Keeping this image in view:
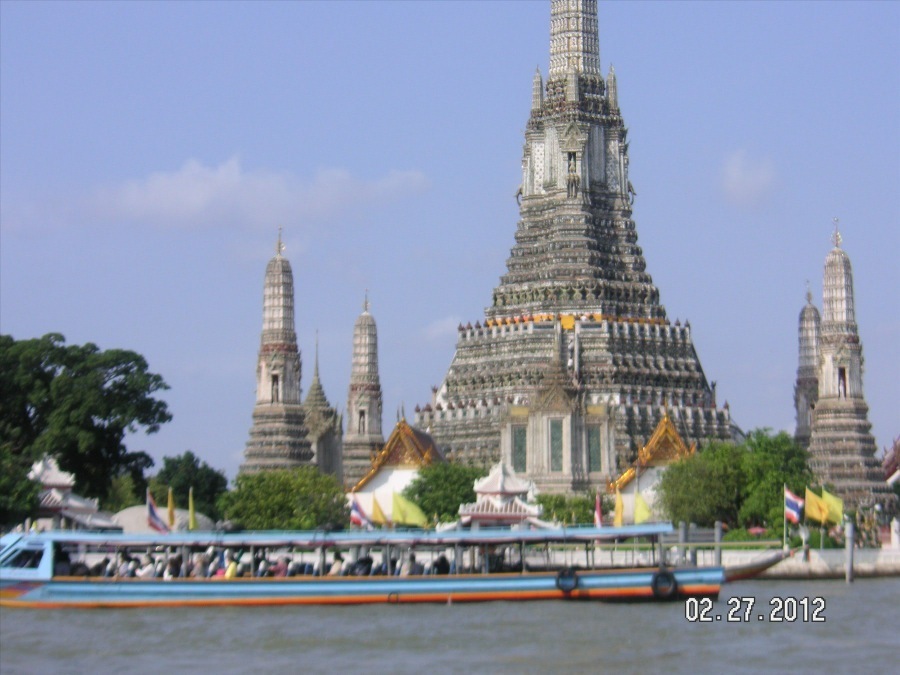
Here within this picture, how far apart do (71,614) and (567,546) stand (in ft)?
65.4

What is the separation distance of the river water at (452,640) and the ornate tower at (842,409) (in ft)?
110

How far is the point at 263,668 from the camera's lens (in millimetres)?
46719

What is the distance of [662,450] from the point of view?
301 feet

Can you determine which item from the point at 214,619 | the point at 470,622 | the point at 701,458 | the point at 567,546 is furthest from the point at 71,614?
the point at 701,458

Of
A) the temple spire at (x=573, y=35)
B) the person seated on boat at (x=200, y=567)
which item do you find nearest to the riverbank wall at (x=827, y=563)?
the person seated on boat at (x=200, y=567)

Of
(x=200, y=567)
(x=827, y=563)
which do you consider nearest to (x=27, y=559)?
(x=200, y=567)

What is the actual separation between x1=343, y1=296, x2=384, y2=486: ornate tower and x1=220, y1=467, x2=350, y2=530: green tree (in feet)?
59.9

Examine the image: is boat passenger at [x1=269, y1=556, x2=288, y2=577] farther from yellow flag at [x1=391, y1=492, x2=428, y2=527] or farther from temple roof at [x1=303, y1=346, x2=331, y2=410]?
temple roof at [x1=303, y1=346, x2=331, y2=410]

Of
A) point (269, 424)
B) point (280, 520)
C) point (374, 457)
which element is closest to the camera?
point (280, 520)

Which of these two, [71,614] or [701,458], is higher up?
[701,458]

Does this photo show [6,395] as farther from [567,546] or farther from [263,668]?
[263,668]

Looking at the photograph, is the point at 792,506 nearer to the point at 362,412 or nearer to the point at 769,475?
the point at 769,475

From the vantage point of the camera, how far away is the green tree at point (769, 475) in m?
81.1

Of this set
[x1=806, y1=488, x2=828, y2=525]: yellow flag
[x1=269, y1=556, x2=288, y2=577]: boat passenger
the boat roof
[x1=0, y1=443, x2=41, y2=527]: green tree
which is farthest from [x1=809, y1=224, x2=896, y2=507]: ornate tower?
[x1=269, y1=556, x2=288, y2=577]: boat passenger
